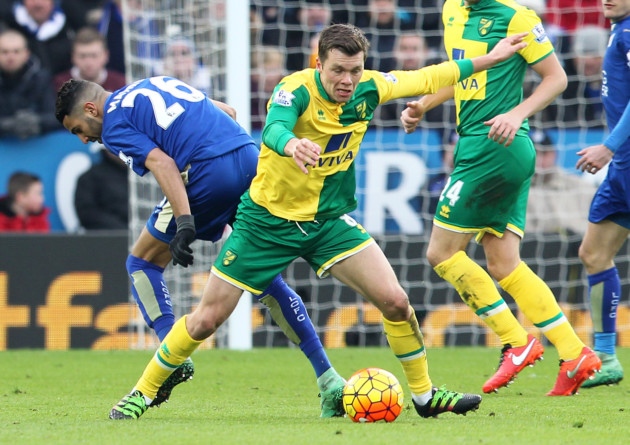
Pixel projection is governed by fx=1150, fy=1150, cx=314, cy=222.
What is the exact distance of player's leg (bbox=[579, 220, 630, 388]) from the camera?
23.1ft

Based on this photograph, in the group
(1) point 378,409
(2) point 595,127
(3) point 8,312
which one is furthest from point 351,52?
(2) point 595,127

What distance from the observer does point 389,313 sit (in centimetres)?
518

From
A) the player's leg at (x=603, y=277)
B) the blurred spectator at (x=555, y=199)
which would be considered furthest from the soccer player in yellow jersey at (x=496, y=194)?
the blurred spectator at (x=555, y=199)

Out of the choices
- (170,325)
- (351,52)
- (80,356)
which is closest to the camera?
(351,52)

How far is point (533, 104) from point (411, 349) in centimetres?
155

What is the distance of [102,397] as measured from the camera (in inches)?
255

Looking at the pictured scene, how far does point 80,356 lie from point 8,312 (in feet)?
3.73

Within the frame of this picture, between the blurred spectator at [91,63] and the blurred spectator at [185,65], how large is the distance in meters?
1.73

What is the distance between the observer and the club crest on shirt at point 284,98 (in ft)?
16.2

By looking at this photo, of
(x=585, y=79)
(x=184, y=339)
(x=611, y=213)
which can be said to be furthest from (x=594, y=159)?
(x=585, y=79)

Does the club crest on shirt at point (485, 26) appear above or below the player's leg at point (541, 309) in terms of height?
above

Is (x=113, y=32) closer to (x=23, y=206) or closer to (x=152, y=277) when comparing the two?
(x=23, y=206)

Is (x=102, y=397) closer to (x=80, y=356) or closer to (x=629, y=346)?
(x=80, y=356)

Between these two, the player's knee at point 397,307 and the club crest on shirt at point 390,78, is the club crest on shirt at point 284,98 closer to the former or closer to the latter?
the club crest on shirt at point 390,78
